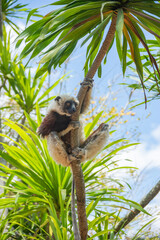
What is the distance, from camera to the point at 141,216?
6184 mm

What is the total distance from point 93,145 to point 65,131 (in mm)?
245

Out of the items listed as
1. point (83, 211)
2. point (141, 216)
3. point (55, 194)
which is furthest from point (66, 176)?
point (141, 216)

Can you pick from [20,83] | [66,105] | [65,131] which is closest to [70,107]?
[66,105]

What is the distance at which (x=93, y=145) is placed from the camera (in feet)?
6.21

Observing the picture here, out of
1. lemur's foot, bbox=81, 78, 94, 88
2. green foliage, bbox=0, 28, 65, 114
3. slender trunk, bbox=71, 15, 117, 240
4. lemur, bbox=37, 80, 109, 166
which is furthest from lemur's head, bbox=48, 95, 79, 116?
green foliage, bbox=0, 28, 65, 114

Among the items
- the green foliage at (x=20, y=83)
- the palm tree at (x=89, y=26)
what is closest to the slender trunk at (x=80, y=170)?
the palm tree at (x=89, y=26)

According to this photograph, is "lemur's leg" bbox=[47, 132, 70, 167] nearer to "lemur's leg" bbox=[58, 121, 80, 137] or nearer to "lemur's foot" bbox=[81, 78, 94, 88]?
"lemur's leg" bbox=[58, 121, 80, 137]

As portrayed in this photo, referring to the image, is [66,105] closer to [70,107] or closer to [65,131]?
[70,107]

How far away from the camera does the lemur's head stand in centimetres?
194

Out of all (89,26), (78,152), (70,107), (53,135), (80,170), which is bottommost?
(80,170)

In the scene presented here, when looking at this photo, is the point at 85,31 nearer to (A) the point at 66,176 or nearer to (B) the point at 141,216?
(A) the point at 66,176

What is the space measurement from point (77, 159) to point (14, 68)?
3.18 metres

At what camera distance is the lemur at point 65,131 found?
1.85 meters

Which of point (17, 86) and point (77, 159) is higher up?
point (17, 86)
